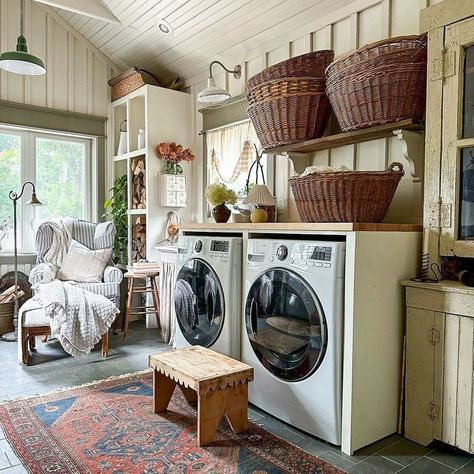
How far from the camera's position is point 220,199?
2.91 metres

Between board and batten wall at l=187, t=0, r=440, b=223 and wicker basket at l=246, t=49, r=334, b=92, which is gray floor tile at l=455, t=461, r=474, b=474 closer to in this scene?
board and batten wall at l=187, t=0, r=440, b=223

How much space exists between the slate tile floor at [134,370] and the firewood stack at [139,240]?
71 centimetres

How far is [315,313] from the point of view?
6.55 ft

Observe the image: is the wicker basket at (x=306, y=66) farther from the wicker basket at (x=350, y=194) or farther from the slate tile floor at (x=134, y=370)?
the slate tile floor at (x=134, y=370)

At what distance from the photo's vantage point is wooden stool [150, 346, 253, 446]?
6.39 feet

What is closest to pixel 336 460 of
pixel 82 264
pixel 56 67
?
pixel 82 264

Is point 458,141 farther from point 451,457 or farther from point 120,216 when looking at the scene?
point 120,216

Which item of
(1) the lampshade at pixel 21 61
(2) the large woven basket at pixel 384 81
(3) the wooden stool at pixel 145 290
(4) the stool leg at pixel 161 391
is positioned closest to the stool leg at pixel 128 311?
(3) the wooden stool at pixel 145 290

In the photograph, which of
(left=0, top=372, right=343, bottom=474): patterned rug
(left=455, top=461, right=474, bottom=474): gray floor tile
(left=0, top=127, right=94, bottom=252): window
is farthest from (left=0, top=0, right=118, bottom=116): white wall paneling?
(left=455, top=461, right=474, bottom=474): gray floor tile

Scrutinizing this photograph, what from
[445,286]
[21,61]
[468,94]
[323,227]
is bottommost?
[445,286]

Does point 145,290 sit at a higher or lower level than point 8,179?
lower

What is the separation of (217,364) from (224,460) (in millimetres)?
430

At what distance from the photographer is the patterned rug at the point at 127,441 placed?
1805 millimetres

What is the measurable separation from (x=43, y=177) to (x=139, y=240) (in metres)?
1.18
